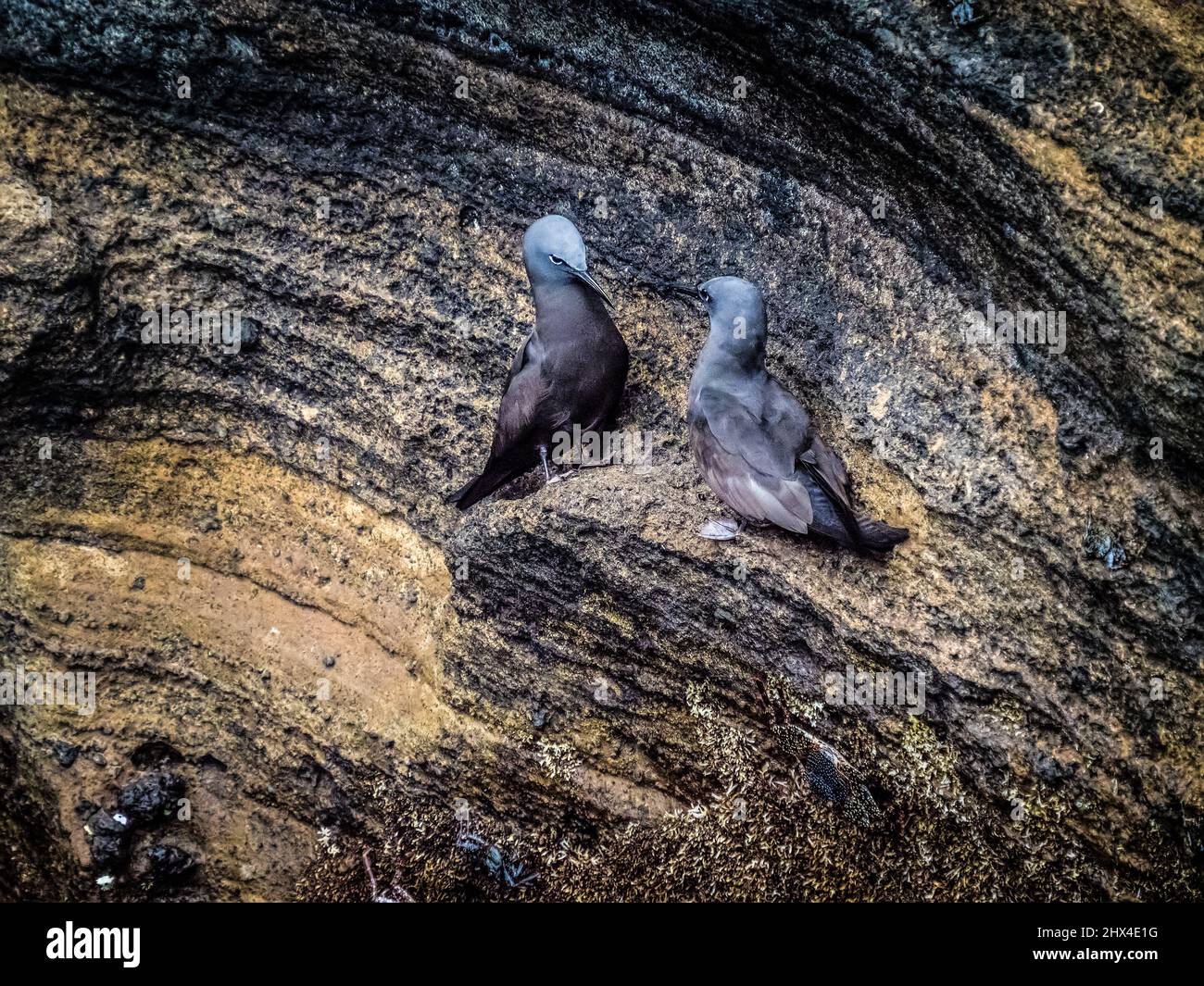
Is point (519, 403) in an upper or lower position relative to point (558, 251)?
lower

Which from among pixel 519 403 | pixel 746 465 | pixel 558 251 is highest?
pixel 558 251

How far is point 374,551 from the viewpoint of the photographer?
5.44 m

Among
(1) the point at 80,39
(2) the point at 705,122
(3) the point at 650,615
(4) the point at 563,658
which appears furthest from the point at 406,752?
(1) the point at 80,39

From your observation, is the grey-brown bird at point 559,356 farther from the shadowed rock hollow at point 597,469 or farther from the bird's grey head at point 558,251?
the shadowed rock hollow at point 597,469

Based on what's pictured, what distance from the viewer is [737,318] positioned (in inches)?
170

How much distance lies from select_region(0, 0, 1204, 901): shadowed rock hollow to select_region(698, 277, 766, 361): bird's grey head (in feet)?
2.11

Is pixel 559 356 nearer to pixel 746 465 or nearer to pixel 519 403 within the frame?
pixel 519 403

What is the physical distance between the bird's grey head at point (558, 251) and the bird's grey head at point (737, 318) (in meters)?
0.45

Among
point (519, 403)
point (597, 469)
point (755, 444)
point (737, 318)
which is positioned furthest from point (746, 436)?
point (519, 403)

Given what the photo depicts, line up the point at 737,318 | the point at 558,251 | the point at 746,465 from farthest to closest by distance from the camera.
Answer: the point at 558,251
the point at 737,318
the point at 746,465

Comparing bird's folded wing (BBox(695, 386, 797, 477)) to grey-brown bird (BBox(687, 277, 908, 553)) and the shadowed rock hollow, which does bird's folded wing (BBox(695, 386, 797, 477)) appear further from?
the shadowed rock hollow

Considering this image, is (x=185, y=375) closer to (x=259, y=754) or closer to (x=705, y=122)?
(x=259, y=754)

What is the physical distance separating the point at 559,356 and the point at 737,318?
77cm

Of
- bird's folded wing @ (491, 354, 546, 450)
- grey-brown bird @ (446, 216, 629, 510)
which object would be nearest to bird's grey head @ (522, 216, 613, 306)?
grey-brown bird @ (446, 216, 629, 510)
